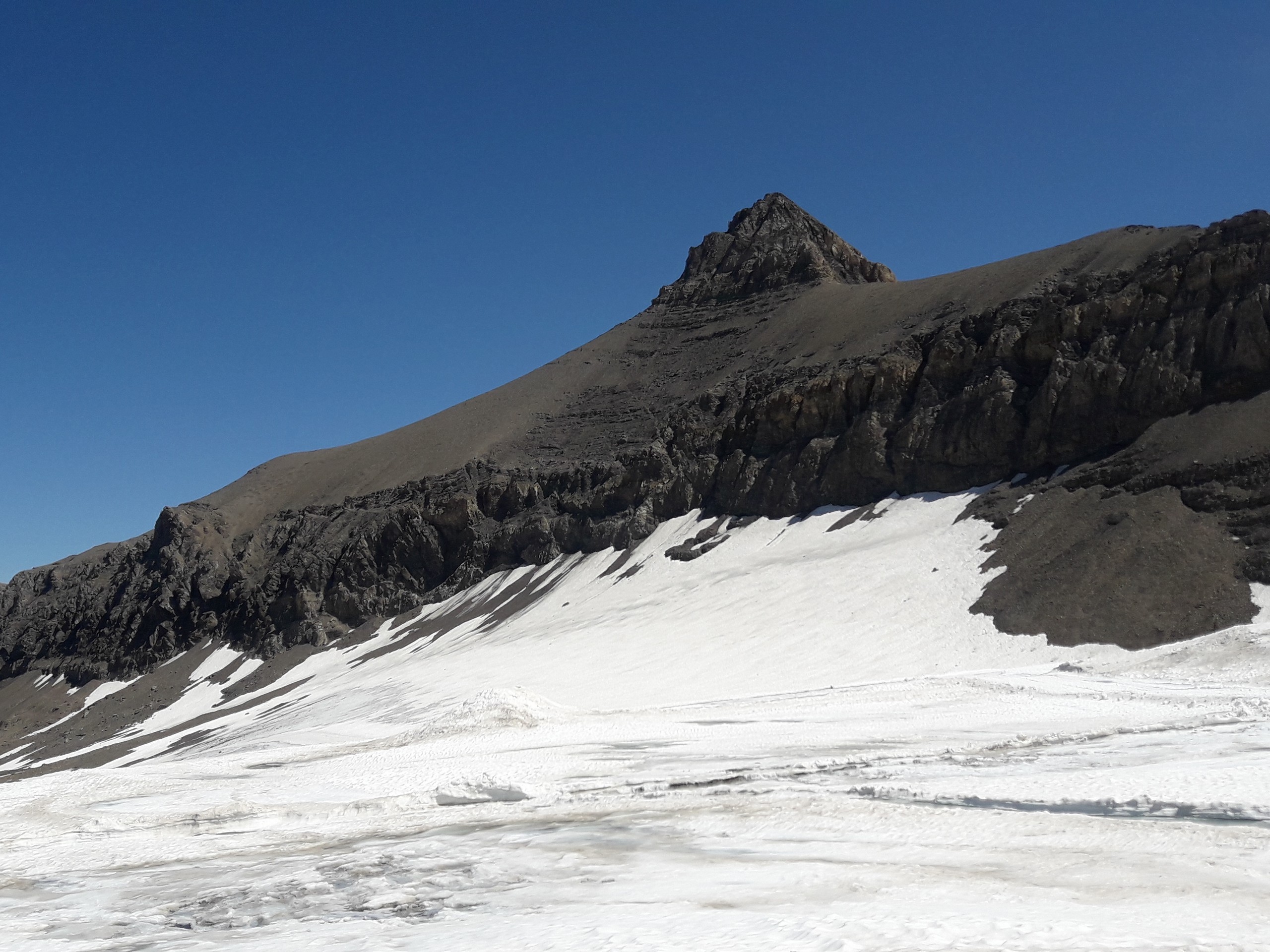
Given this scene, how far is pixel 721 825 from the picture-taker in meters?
15.0

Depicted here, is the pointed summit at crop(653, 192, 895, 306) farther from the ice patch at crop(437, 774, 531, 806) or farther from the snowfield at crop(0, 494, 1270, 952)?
the ice patch at crop(437, 774, 531, 806)

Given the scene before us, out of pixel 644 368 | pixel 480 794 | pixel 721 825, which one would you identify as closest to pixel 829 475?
pixel 644 368

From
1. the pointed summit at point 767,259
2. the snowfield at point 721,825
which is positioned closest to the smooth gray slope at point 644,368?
the pointed summit at point 767,259

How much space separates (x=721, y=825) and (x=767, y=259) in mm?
98588

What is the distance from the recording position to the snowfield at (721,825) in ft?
33.6

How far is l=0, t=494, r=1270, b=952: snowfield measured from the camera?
403 inches

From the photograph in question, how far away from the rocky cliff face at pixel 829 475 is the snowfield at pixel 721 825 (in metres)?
16.3

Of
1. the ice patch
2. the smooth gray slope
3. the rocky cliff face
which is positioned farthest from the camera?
the smooth gray slope

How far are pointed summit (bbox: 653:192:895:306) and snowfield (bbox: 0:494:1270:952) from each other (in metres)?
73.1

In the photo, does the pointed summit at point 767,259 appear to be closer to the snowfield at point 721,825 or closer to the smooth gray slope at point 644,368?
the smooth gray slope at point 644,368

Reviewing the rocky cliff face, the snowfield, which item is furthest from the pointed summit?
the snowfield

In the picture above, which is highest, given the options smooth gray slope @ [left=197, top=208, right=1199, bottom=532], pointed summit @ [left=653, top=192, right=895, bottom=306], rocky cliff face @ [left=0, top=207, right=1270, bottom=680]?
pointed summit @ [left=653, top=192, right=895, bottom=306]

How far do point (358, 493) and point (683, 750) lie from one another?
7927cm

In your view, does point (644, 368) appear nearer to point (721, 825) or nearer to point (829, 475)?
point (829, 475)
